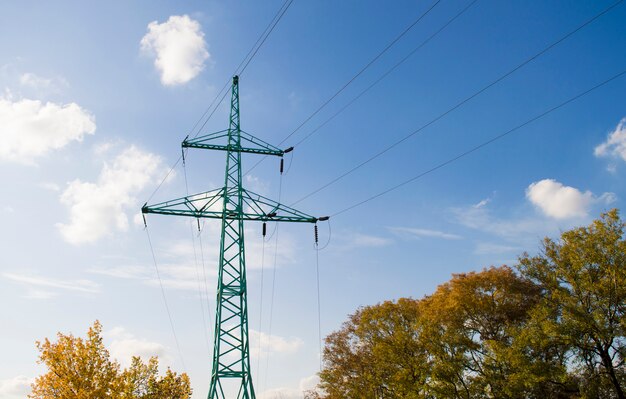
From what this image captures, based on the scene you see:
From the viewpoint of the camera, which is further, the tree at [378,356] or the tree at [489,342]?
the tree at [378,356]

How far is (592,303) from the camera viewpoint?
2759 cm

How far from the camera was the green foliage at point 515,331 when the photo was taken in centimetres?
2670

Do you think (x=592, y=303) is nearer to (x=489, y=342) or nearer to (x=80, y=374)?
(x=489, y=342)

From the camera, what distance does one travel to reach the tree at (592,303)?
1026 inches

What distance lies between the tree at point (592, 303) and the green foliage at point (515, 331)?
6 cm

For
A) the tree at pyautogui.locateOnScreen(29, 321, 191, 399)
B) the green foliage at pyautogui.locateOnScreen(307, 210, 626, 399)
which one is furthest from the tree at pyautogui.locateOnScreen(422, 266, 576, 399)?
the tree at pyautogui.locateOnScreen(29, 321, 191, 399)

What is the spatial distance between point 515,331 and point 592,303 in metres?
4.81

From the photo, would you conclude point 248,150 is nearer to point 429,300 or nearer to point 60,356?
point 60,356

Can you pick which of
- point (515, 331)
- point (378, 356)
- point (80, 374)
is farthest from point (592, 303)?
point (80, 374)

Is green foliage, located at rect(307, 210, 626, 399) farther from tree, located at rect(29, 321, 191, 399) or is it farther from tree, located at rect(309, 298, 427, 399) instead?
tree, located at rect(29, 321, 191, 399)

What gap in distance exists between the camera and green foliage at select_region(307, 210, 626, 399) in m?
26.7

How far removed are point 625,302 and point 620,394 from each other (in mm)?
5123

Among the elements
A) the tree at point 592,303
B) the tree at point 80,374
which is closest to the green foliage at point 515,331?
the tree at point 592,303

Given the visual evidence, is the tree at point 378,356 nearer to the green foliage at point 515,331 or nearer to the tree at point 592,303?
the green foliage at point 515,331
